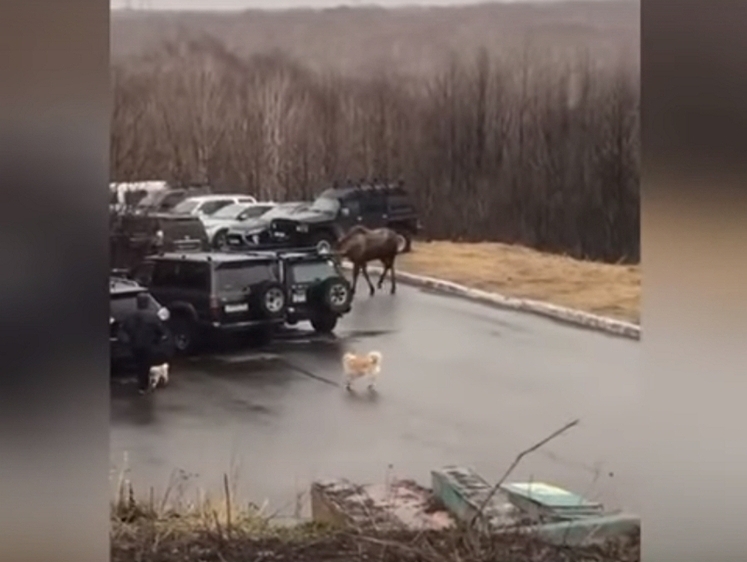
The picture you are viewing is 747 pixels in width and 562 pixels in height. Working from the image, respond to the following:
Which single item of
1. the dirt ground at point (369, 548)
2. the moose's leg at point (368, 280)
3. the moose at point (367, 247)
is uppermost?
the moose at point (367, 247)

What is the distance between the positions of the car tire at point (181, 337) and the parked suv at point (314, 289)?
167 millimetres

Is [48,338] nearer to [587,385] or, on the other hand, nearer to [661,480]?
[587,385]

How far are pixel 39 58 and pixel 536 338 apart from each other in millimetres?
913

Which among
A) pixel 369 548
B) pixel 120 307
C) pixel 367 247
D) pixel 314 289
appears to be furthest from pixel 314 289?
pixel 369 548

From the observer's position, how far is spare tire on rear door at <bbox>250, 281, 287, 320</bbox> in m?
2.14

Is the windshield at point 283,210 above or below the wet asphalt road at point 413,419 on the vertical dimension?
above

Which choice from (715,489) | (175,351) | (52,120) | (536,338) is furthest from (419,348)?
(52,120)

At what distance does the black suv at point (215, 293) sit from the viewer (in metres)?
2.10

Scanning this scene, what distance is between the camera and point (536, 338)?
2.10 metres

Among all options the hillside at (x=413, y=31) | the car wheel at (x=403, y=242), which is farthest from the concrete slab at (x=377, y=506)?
the hillside at (x=413, y=31)

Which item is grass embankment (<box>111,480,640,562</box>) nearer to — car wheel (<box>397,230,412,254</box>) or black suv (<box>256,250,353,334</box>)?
black suv (<box>256,250,353,334</box>)

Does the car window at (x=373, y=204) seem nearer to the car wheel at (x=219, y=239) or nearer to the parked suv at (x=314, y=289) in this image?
the parked suv at (x=314, y=289)

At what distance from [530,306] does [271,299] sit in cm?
44

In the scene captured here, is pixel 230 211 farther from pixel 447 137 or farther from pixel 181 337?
pixel 447 137
